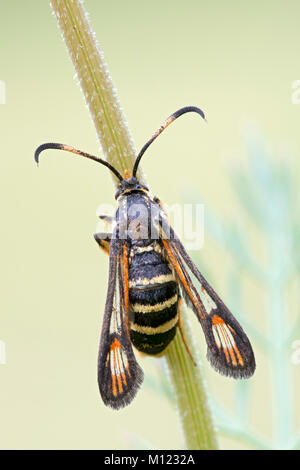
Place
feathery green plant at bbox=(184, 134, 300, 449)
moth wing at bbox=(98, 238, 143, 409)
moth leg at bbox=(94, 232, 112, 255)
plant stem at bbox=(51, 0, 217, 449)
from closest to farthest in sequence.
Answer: plant stem at bbox=(51, 0, 217, 449), moth wing at bbox=(98, 238, 143, 409), moth leg at bbox=(94, 232, 112, 255), feathery green plant at bbox=(184, 134, 300, 449)

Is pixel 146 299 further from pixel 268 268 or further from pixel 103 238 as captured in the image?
pixel 268 268

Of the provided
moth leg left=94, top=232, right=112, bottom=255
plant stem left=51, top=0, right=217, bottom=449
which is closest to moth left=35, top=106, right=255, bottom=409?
moth leg left=94, top=232, right=112, bottom=255

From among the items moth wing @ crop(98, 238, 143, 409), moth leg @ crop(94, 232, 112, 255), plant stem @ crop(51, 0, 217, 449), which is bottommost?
moth wing @ crop(98, 238, 143, 409)

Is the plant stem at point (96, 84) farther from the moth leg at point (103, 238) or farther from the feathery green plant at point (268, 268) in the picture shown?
the feathery green plant at point (268, 268)

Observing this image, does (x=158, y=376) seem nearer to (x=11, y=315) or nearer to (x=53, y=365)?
(x=53, y=365)

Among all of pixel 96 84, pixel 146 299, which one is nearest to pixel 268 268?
pixel 146 299

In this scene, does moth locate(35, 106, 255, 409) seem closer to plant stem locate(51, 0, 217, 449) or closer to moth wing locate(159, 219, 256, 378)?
moth wing locate(159, 219, 256, 378)

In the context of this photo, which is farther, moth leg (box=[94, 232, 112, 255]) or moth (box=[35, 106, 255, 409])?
moth leg (box=[94, 232, 112, 255])
